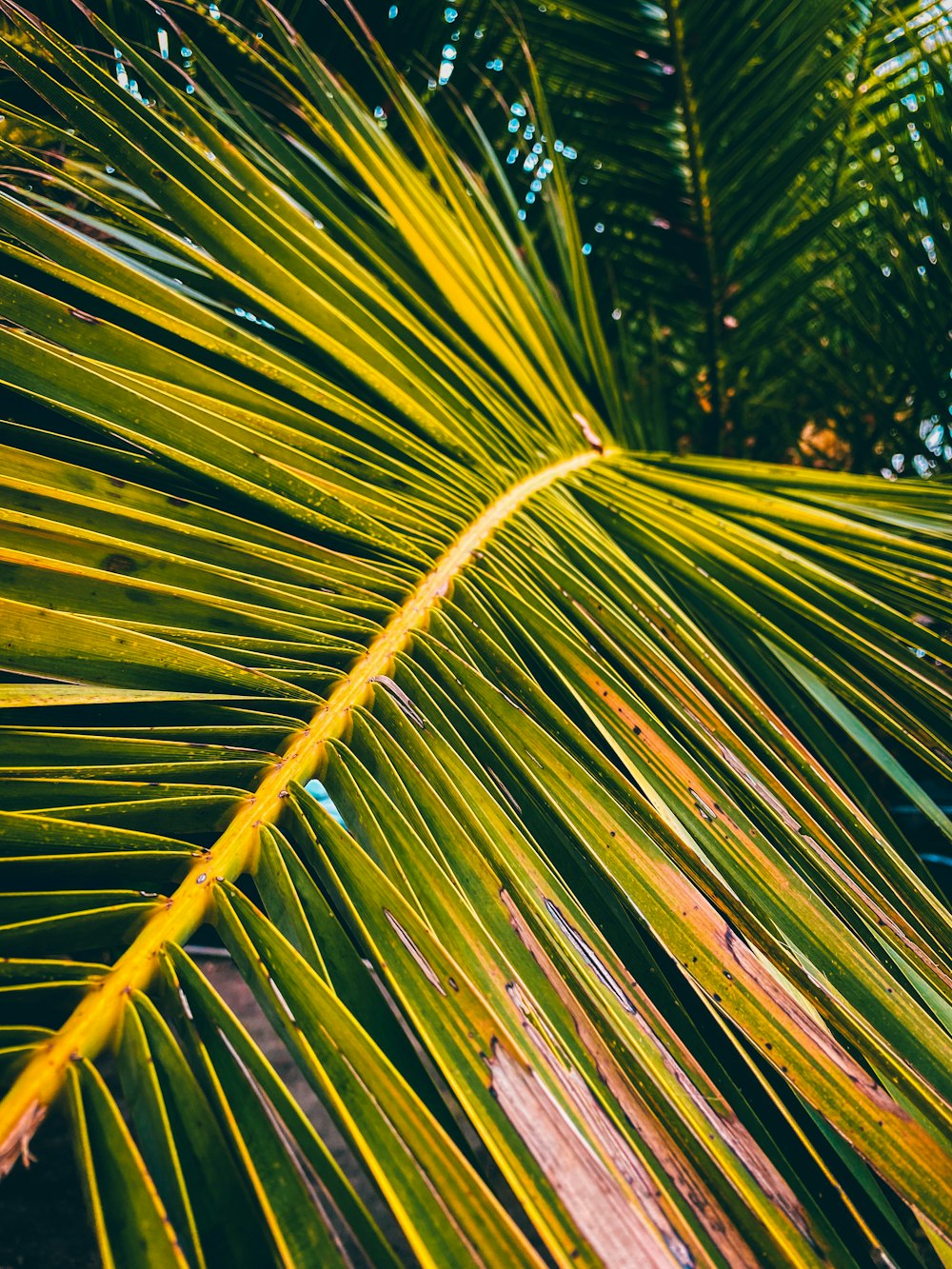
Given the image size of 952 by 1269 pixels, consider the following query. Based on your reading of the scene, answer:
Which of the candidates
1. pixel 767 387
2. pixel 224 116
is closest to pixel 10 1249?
pixel 224 116

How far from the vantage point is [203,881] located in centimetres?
35

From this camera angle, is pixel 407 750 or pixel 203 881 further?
pixel 407 750

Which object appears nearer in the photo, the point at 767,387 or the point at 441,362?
the point at 441,362

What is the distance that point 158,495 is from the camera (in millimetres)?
481

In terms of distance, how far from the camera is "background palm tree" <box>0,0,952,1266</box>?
0.97 ft

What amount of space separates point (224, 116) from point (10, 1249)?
1937 mm

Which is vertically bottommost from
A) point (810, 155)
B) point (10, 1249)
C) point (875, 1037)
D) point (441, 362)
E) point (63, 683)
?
point (10, 1249)

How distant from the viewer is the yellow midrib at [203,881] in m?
0.27

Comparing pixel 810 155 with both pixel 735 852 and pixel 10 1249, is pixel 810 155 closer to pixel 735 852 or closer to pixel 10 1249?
pixel 735 852

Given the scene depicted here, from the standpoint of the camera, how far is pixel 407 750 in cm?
45

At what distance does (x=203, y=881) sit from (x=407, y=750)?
0.14 m

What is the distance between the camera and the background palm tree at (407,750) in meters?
0.30

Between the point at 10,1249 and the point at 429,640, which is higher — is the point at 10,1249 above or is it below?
below

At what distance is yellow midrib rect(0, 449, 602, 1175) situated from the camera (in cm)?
27
